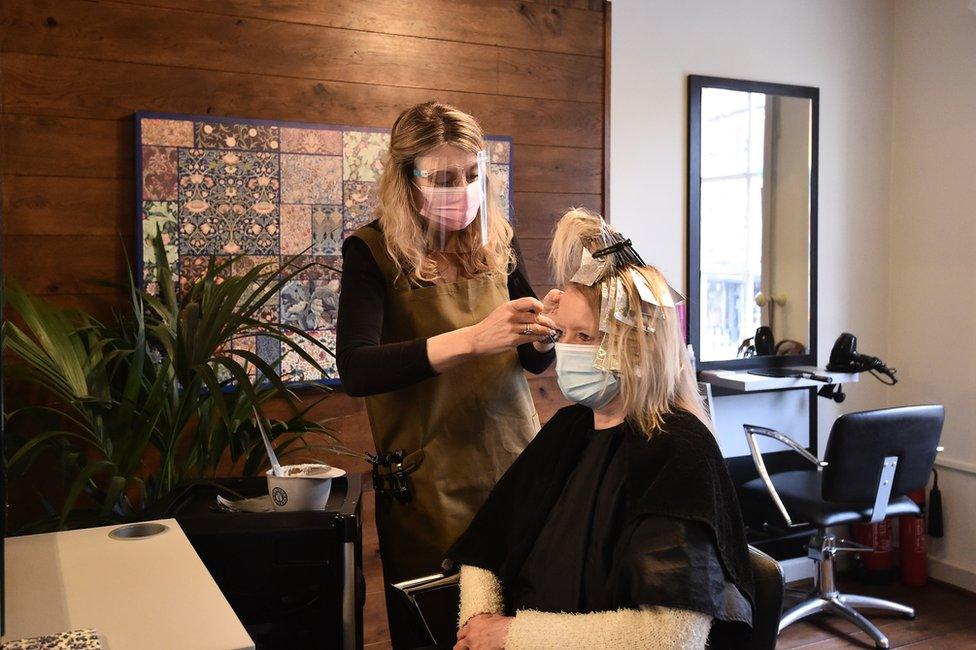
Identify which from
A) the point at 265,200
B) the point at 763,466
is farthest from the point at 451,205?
Result: the point at 763,466

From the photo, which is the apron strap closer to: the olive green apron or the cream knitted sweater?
the olive green apron

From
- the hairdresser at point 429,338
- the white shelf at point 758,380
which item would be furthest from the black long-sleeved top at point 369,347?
the white shelf at point 758,380

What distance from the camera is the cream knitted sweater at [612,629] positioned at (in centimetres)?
130

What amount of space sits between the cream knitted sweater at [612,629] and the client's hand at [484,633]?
0.05 metres

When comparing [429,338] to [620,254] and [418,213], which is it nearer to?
[418,213]

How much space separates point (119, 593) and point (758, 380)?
2.60 metres

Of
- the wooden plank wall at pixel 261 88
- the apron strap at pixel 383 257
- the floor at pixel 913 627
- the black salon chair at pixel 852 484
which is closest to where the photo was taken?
the apron strap at pixel 383 257

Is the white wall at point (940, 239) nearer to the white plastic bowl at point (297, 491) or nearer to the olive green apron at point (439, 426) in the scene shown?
the olive green apron at point (439, 426)

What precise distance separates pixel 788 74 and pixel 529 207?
4.33 ft

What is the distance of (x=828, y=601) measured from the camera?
10.5ft

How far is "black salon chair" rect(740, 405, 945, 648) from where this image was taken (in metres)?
2.87

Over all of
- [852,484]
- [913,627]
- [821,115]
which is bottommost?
[913,627]

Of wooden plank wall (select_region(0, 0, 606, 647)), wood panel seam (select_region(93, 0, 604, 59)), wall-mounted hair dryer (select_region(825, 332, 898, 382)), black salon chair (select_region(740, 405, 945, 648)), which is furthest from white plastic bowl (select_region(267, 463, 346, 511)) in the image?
wall-mounted hair dryer (select_region(825, 332, 898, 382))

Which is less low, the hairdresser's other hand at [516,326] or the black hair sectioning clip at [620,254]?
the black hair sectioning clip at [620,254]
